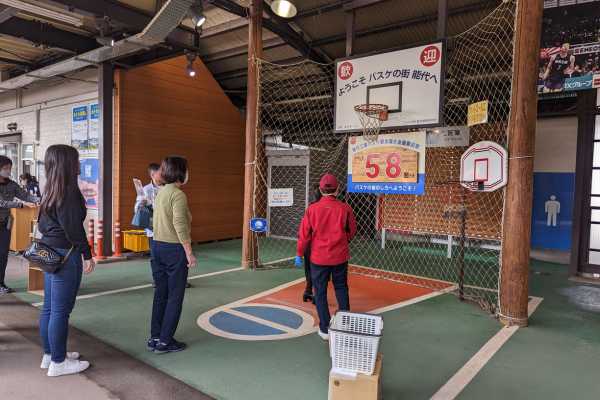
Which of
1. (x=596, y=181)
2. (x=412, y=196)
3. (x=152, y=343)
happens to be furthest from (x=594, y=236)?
(x=152, y=343)

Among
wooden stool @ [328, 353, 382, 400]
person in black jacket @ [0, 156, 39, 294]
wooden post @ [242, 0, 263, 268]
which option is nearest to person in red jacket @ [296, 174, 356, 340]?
wooden stool @ [328, 353, 382, 400]

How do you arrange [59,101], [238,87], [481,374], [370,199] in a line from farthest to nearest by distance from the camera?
[370,199] < [238,87] < [59,101] < [481,374]

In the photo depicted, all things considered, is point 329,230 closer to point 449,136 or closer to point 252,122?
point 252,122

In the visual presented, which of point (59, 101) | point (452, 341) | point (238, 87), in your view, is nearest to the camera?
point (452, 341)

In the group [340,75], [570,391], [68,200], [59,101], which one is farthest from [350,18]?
[59,101]

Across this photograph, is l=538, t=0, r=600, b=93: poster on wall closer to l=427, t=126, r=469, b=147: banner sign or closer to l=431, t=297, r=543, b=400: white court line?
l=427, t=126, r=469, b=147: banner sign

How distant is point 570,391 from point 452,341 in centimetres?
95

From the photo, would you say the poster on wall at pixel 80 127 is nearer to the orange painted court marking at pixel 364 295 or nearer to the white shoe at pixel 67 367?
the orange painted court marking at pixel 364 295

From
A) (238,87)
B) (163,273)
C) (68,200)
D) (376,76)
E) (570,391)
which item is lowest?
(570,391)

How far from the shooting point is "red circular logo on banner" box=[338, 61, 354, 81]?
19.0 ft

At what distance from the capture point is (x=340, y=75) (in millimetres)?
5891

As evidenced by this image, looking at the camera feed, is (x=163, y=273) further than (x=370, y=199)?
No

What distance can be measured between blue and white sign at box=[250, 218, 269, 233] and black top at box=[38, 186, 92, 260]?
3651 mm

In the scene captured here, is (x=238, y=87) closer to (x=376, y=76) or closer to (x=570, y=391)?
(x=376, y=76)
